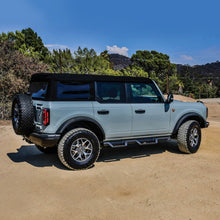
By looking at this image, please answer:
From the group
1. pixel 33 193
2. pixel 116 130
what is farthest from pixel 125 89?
pixel 33 193

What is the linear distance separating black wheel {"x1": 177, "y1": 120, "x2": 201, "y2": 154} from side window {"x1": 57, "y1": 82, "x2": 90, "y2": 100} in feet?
8.33

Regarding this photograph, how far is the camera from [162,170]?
184 inches

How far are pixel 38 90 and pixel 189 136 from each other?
12.0ft

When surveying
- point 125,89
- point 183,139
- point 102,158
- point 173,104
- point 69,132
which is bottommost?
point 102,158

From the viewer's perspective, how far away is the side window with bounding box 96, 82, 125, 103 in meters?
5.00

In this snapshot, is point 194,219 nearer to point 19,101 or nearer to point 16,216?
point 16,216

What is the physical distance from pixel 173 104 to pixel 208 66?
187145mm

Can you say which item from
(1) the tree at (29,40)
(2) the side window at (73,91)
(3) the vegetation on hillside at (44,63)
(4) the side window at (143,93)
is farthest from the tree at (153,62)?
(2) the side window at (73,91)

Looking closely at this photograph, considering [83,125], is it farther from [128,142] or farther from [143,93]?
[143,93]

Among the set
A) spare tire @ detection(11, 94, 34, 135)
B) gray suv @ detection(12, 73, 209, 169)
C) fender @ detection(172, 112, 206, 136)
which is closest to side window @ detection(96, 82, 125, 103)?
gray suv @ detection(12, 73, 209, 169)

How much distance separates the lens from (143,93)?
18.5ft

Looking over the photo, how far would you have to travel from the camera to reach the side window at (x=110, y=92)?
4999mm

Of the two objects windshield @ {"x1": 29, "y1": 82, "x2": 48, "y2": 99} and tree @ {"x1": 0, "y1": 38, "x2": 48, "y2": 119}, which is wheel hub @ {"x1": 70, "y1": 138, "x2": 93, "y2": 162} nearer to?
windshield @ {"x1": 29, "y1": 82, "x2": 48, "y2": 99}

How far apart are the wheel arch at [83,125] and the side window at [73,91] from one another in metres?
0.43
